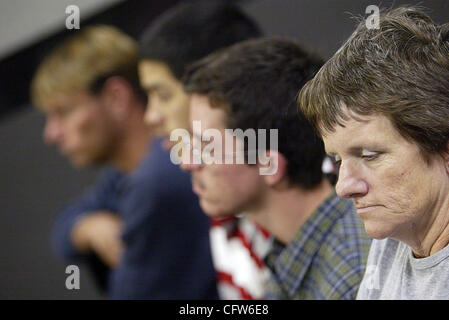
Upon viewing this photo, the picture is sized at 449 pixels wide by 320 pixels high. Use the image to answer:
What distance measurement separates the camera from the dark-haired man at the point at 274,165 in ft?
3.14

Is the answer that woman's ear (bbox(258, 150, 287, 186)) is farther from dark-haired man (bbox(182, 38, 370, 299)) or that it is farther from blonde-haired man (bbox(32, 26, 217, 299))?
blonde-haired man (bbox(32, 26, 217, 299))

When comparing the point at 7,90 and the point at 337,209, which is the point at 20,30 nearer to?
the point at 7,90

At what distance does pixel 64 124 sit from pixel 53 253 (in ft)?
1.10

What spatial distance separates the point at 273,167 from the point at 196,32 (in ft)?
1.28

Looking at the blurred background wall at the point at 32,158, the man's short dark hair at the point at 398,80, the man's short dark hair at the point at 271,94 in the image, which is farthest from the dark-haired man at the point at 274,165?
the blurred background wall at the point at 32,158

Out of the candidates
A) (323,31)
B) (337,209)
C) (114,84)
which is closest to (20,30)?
(114,84)

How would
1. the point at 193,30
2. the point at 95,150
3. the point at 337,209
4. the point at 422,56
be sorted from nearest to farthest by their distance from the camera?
1. the point at 422,56
2. the point at 337,209
3. the point at 193,30
4. the point at 95,150

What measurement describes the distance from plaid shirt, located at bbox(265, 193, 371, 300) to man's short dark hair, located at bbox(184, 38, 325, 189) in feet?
0.23

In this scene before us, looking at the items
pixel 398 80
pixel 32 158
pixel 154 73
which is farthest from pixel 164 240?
pixel 398 80

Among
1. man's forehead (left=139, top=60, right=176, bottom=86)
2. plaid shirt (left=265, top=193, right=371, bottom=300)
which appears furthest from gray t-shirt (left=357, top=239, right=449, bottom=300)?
man's forehead (left=139, top=60, right=176, bottom=86)

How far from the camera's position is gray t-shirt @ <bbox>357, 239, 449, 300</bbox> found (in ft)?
2.31

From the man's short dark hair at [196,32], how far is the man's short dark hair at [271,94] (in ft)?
0.81

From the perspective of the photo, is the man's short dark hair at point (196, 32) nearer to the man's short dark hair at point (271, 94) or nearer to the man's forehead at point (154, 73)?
the man's forehead at point (154, 73)

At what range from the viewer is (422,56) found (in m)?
0.69
